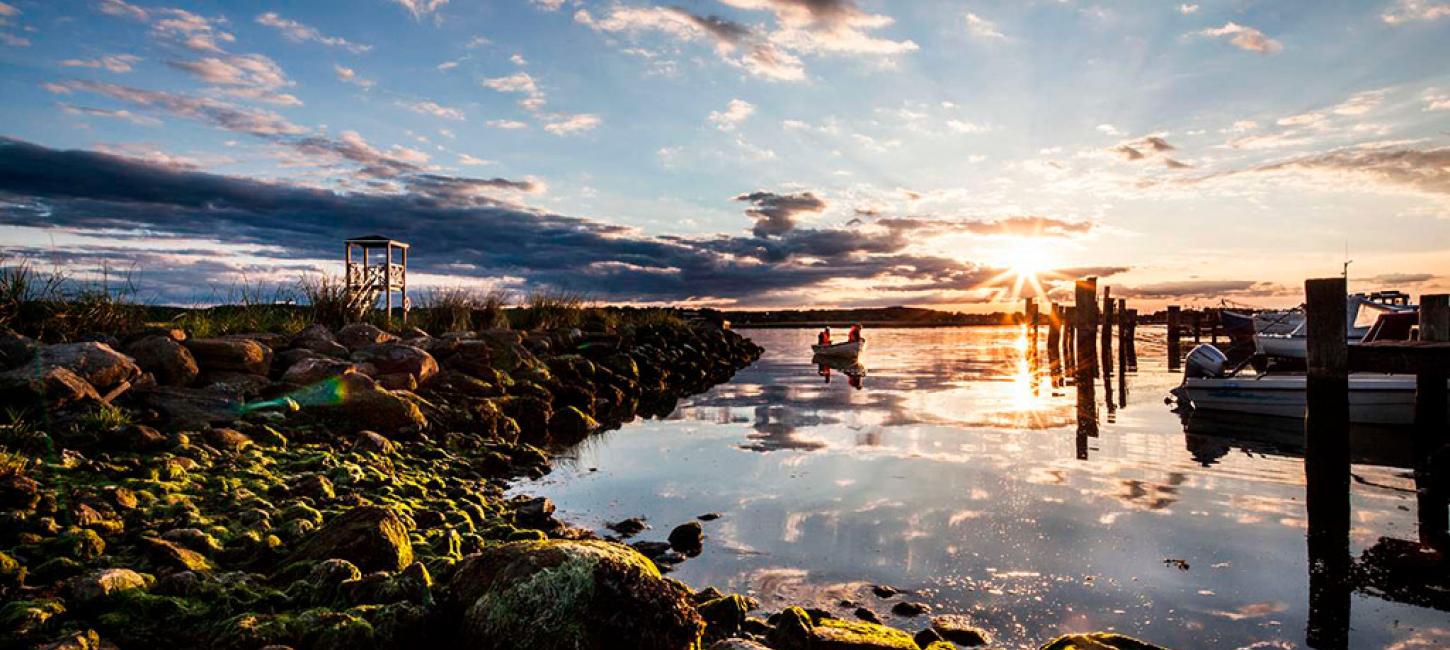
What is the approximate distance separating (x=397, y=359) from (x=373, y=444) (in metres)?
4.11

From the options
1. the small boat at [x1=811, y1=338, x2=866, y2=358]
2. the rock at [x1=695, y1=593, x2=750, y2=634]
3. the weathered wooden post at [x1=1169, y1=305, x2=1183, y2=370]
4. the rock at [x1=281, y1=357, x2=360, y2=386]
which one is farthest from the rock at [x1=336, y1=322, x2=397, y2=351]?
the weathered wooden post at [x1=1169, y1=305, x2=1183, y2=370]

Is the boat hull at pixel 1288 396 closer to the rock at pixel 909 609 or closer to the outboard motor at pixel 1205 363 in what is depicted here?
the outboard motor at pixel 1205 363

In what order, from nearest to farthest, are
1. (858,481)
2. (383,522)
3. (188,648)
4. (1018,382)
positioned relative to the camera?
(188,648)
(383,522)
(858,481)
(1018,382)

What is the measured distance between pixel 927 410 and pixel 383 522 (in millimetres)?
13394

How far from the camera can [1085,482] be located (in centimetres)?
985

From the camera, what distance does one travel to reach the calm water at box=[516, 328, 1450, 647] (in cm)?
584

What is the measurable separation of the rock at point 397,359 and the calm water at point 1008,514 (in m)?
3.54

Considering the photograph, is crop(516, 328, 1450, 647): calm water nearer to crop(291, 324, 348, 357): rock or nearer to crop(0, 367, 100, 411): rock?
crop(0, 367, 100, 411): rock

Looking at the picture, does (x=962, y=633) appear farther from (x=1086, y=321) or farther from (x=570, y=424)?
(x=1086, y=321)

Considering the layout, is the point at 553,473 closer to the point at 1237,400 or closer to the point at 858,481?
the point at 858,481

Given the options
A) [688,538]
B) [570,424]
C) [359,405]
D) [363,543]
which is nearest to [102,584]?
[363,543]

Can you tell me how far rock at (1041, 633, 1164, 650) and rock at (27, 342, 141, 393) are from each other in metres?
9.89

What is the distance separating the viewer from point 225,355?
35.1ft

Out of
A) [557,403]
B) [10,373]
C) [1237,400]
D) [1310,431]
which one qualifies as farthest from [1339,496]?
[10,373]
